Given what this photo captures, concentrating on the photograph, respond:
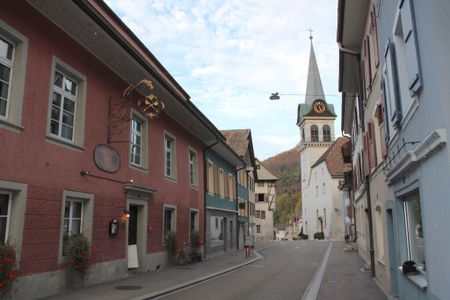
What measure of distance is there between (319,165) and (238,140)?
1491 inches

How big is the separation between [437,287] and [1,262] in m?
7.24

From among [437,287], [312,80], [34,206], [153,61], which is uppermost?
A: [312,80]

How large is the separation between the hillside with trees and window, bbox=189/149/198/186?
91.2 metres

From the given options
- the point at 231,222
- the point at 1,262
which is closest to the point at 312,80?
the point at 231,222

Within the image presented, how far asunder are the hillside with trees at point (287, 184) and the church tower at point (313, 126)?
29235 millimetres

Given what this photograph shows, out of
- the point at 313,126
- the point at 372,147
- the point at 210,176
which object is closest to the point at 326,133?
the point at 313,126

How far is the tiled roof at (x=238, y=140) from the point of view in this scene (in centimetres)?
3450

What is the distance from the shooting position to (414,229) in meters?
8.30

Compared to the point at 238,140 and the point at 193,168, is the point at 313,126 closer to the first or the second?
the point at 238,140

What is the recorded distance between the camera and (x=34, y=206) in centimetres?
940

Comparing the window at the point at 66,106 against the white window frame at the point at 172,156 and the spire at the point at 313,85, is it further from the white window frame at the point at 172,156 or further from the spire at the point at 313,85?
the spire at the point at 313,85

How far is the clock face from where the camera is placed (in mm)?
83150

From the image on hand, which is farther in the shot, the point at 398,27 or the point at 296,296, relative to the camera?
the point at 296,296

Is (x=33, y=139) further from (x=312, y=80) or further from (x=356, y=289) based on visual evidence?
(x=312, y=80)
